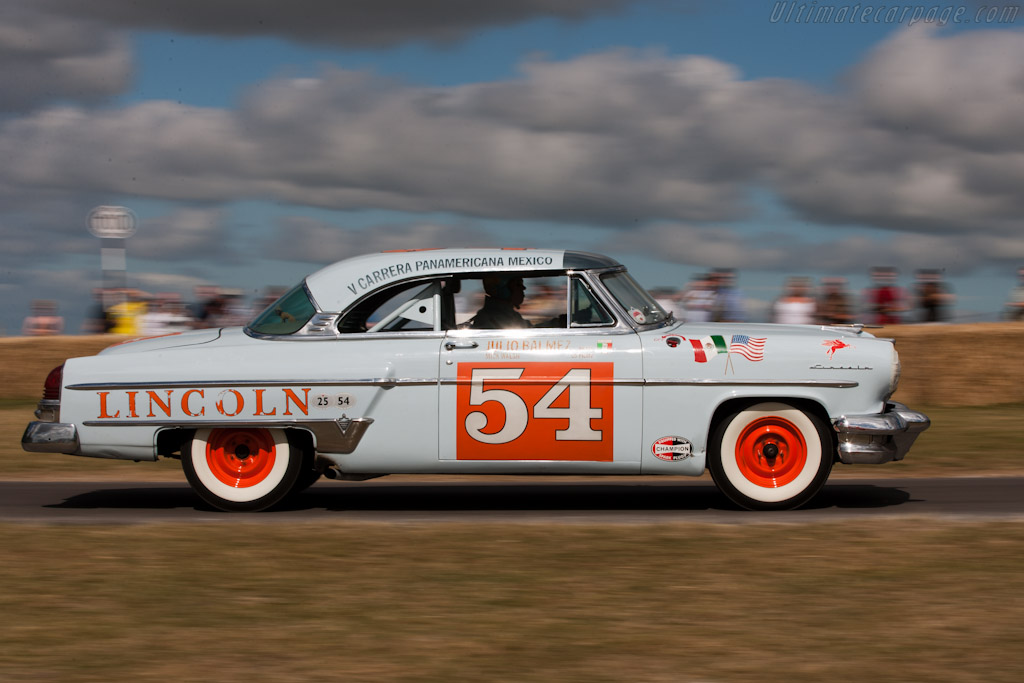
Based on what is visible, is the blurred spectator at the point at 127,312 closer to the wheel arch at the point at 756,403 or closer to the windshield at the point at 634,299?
the windshield at the point at 634,299

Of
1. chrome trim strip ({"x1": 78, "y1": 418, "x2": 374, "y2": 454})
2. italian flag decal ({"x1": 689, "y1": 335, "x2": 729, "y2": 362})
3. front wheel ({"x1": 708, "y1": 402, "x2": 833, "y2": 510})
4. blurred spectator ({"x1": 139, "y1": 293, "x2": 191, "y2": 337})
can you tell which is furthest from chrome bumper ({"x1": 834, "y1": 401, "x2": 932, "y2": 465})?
blurred spectator ({"x1": 139, "y1": 293, "x2": 191, "y2": 337})

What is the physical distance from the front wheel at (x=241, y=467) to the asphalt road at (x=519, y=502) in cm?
13

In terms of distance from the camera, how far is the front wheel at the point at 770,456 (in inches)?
298

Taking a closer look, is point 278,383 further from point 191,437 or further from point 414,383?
point 414,383

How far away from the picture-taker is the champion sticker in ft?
24.6

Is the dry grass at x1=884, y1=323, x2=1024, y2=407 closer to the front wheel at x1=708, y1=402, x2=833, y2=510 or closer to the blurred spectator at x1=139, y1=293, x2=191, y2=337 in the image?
the front wheel at x1=708, y1=402, x2=833, y2=510

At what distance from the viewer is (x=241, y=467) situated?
7.90m

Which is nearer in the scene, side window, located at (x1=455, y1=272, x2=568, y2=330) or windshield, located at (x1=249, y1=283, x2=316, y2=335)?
side window, located at (x1=455, y1=272, x2=568, y2=330)

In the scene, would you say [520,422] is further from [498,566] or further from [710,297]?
[710,297]

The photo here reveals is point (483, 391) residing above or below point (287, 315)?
below

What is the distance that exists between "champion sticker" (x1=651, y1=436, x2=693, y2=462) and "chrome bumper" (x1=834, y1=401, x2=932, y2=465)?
1.02m

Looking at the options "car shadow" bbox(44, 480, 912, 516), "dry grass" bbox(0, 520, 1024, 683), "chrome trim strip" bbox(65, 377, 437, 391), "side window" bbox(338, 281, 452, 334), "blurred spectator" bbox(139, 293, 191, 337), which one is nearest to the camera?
"dry grass" bbox(0, 520, 1024, 683)

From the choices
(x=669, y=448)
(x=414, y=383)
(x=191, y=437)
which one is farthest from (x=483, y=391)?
(x=191, y=437)

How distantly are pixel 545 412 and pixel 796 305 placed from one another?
8824mm
